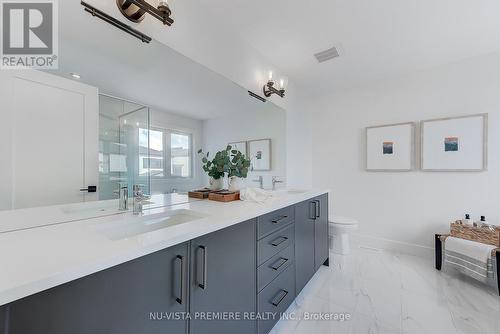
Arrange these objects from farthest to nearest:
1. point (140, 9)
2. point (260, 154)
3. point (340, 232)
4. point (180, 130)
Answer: point (340, 232)
point (260, 154)
point (180, 130)
point (140, 9)

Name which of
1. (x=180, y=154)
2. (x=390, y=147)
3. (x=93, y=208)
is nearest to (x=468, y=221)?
(x=390, y=147)

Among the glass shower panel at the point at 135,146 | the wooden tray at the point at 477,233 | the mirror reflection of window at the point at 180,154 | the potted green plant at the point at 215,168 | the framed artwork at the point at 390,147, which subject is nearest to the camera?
the glass shower panel at the point at 135,146

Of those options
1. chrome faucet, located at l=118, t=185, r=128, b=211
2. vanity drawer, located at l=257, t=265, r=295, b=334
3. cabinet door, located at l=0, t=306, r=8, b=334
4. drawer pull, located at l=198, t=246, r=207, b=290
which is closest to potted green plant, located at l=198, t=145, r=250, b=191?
chrome faucet, located at l=118, t=185, r=128, b=211

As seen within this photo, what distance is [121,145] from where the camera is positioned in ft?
3.88

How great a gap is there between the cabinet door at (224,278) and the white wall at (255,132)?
0.81 metres

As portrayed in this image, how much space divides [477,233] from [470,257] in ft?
0.90

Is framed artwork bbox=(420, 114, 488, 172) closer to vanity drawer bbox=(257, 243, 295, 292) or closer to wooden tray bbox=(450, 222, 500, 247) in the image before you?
wooden tray bbox=(450, 222, 500, 247)

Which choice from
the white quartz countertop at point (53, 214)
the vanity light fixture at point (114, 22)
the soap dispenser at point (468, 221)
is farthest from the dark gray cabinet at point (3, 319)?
the soap dispenser at point (468, 221)

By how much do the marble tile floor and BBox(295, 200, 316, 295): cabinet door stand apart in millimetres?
203

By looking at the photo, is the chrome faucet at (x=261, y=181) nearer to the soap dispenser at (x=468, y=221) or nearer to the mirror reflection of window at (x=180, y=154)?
the mirror reflection of window at (x=180, y=154)

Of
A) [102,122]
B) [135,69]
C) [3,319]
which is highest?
[135,69]

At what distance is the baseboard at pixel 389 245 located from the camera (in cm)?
262

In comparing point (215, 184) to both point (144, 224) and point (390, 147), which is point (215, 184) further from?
point (390, 147)

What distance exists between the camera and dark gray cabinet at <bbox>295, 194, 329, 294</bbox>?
5.65 ft
